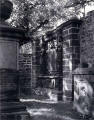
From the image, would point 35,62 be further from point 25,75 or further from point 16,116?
point 16,116

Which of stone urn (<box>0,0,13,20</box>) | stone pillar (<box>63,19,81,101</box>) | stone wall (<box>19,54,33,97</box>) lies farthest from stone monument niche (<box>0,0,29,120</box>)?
stone wall (<box>19,54,33,97</box>)

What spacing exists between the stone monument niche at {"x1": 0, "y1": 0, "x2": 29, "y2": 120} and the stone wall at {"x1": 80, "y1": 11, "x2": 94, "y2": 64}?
4458 millimetres

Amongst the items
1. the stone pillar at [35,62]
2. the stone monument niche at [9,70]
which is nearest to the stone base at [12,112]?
the stone monument niche at [9,70]

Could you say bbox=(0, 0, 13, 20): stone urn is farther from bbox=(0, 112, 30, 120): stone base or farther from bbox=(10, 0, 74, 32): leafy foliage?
bbox=(10, 0, 74, 32): leafy foliage

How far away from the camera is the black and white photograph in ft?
20.5

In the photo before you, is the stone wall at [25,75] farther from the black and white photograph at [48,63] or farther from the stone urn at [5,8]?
the stone urn at [5,8]

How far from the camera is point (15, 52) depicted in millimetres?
6406

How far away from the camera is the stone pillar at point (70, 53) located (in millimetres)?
10719

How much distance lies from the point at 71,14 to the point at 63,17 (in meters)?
0.54

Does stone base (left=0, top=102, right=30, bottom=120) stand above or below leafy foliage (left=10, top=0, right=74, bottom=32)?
below

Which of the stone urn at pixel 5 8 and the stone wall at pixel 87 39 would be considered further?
the stone wall at pixel 87 39

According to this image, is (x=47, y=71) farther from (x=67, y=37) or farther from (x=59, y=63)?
(x=67, y=37)

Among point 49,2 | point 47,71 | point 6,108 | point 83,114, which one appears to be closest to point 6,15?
point 6,108

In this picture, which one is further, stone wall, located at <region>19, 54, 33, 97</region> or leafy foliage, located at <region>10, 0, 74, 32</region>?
leafy foliage, located at <region>10, 0, 74, 32</region>
